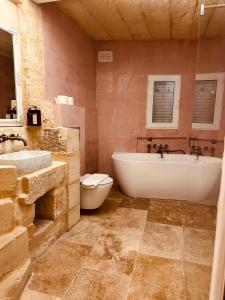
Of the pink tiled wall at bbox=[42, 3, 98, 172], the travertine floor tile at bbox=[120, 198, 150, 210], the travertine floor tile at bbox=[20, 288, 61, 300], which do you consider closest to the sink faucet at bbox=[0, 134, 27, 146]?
the pink tiled wall at bbox=[42, 3, 98, 172]

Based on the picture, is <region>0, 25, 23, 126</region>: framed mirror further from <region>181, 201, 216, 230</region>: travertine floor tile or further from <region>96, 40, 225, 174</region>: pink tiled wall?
<region>181, 201, 216, 230</region>: travertine floor tile

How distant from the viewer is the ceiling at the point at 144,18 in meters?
2.26

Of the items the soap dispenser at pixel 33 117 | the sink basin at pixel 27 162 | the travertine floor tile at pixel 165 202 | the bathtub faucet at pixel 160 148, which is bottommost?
the travertine floor tile at pixel 165 202

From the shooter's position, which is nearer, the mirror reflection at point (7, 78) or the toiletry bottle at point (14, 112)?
the mirror reflection at point (7, 78)

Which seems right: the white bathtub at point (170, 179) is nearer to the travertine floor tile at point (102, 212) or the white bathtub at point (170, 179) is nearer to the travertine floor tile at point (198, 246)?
the travertine floor tile at point (102, 212)

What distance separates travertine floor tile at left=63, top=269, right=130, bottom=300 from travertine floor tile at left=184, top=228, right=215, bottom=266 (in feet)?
2.08

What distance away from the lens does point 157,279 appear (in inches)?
59.3

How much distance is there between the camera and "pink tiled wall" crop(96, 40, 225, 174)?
3.30 metres

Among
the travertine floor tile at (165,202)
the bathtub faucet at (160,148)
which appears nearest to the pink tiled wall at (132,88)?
the bathtub faucet at (160,148)

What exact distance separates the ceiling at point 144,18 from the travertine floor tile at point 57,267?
2.51m

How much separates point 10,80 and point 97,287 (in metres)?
1.89

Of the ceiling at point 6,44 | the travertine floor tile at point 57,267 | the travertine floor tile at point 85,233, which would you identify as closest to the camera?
the travertine floor tile at point 57,267

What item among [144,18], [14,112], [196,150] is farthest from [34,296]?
[144,18]

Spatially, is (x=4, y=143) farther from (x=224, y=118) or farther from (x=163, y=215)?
Answer: (x=224, y=118)
